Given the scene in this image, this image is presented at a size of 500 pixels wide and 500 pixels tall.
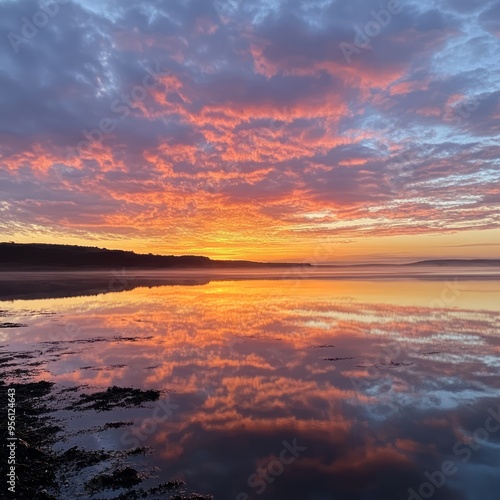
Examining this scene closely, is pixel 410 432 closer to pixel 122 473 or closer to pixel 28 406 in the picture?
pixel 122 473

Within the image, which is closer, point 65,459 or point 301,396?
point 65,459

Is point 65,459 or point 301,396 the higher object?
point 301,396

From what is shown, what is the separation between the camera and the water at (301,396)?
8.43 metres

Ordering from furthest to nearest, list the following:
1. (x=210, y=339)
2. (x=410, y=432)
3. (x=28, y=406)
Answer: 1. (x=210, y=339)
2. (x=28, y=406)
3. (x=410, y=432)

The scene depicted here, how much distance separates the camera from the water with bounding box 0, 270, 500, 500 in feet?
27.7

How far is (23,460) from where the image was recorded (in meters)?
8.60

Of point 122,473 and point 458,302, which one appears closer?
point 122,473

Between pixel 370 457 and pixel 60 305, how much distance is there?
1307 inches

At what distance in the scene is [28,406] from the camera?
1190 centimetres

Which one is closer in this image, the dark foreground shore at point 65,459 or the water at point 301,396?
the dark foreground shore at point 65,459

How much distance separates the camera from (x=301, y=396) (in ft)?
41.8

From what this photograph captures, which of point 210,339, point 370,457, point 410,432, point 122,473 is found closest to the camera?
point 122,473

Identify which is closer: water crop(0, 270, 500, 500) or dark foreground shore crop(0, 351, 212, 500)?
dark foreground shore crop(0, 351, 212, 500)

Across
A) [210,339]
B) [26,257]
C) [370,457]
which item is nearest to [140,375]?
[210,339]
